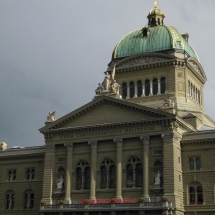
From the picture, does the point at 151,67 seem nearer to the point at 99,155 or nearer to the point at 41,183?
the point at 99,155

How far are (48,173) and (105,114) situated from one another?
1128cm

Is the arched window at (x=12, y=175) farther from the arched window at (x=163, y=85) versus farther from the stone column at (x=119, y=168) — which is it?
the arched window at (x=163, y=85)

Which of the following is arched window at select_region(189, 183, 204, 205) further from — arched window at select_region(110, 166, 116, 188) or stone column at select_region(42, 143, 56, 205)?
stone column at select_region(42, 143, 56, 205)

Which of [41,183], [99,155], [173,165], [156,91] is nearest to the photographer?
[173,165]

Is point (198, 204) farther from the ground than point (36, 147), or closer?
closer

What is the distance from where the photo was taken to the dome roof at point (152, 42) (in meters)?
73.1

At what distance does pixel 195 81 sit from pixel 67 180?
29.1 metres

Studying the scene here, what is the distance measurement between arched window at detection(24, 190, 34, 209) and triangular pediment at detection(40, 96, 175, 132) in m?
10.5

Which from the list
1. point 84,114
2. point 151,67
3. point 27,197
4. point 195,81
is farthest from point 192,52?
point 27,197

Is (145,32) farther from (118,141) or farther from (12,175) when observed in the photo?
(12,175)

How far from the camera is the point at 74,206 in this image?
5619 centimetres

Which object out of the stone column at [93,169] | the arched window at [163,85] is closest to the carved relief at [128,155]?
the stone column at [93,169]

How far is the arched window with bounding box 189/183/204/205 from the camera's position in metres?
54.6

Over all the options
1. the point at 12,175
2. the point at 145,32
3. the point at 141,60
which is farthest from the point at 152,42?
the point at 12,175
